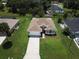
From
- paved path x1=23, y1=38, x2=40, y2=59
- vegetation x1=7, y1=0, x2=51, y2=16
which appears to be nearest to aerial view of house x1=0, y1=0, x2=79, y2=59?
paved path x1=23, y1=38, x2=40, y2=59

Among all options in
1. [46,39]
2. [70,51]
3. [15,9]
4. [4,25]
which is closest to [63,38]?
[46,39]

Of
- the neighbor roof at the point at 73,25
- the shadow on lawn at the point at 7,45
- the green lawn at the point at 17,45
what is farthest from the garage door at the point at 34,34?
the shadow on lawn at the point at 7,45

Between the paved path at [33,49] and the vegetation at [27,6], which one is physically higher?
the paved path at [33,49]

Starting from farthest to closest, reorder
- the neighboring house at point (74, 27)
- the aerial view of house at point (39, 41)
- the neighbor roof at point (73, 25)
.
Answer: the neighbor roof at point (73, 25) < the neighboring house at point (74, 27) < the aerial view of house at point (39, 41)

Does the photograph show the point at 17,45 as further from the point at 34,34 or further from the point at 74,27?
the point at 74,27

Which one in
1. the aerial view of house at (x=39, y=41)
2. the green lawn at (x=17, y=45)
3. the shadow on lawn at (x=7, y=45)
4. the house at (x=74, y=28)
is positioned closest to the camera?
the green lawn at (x=17, y=45)

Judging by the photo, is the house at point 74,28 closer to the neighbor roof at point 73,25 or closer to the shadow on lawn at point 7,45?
the neighbor roof at point 73,25

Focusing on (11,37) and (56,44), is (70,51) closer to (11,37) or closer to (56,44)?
(56,44)
